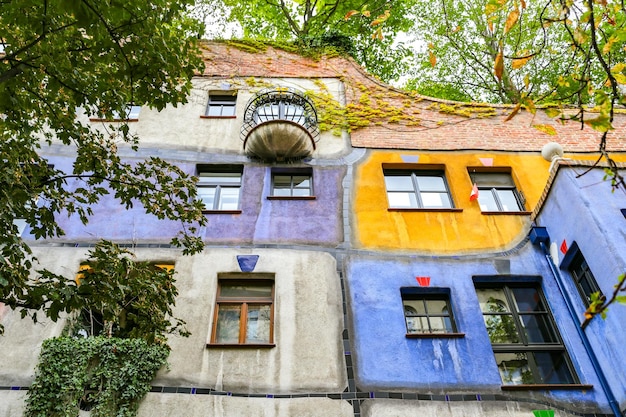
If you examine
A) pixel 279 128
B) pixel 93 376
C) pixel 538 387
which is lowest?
pixel 538 387

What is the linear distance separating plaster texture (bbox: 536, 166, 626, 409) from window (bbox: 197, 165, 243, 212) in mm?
5643

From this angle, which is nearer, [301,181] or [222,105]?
[301,181]

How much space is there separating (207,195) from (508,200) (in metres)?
6.03

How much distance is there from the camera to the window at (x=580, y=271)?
293 inches

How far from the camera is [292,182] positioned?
9766 millimetres

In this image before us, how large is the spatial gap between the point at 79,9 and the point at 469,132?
9219 mm

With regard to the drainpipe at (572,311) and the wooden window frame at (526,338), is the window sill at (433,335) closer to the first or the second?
the wooden window frame at (526,338)

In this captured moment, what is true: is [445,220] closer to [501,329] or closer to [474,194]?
[474,194]

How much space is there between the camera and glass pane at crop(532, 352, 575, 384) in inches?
276

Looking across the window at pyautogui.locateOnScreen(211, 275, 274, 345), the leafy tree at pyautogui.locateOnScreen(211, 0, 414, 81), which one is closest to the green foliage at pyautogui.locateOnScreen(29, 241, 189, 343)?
the window at pyautogui.locateOnScreen(211, 275, 274, 345)

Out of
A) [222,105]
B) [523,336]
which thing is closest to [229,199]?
[222,105]

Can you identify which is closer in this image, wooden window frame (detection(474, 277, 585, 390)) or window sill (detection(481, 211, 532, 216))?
A: wooden window frame (detection(474, 277, 585, 390))

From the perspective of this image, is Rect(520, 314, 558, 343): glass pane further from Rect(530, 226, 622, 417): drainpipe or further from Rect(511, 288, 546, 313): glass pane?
Rect(530, 226, 622, 417): drainpipe

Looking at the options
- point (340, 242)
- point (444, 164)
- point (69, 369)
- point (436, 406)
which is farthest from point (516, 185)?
point (69, 369)
